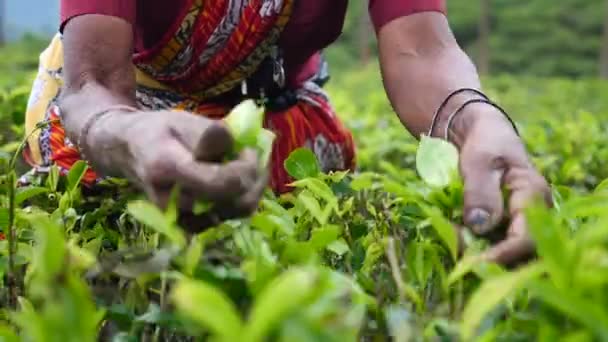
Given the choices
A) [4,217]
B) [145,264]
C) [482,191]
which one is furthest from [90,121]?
[482,191]

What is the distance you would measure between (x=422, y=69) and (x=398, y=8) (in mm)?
138

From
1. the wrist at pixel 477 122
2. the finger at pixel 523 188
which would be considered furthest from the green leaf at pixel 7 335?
the wrist at pixel 477 122

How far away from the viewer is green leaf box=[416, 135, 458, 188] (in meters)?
0.93

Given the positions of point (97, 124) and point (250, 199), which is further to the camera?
point (97, 124)

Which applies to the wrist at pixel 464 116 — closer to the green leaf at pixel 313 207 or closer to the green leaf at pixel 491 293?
the green leaf at pixel 313 207

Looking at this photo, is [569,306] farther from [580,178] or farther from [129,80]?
[580,178]

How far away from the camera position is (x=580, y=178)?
7.22 ft

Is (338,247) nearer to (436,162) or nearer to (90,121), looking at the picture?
(436,162)

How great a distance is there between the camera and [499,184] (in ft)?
3.25

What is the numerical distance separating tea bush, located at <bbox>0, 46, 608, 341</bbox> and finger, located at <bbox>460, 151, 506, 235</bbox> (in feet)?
0.06

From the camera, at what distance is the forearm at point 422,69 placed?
4.61 ft

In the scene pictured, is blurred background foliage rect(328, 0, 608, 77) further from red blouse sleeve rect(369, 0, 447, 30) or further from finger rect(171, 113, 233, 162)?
finger rect(171, 113, 233, 162)

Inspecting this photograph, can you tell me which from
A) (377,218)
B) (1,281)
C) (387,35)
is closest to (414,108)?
(387,35)

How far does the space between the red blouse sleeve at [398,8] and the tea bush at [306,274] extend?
0.40 meters
